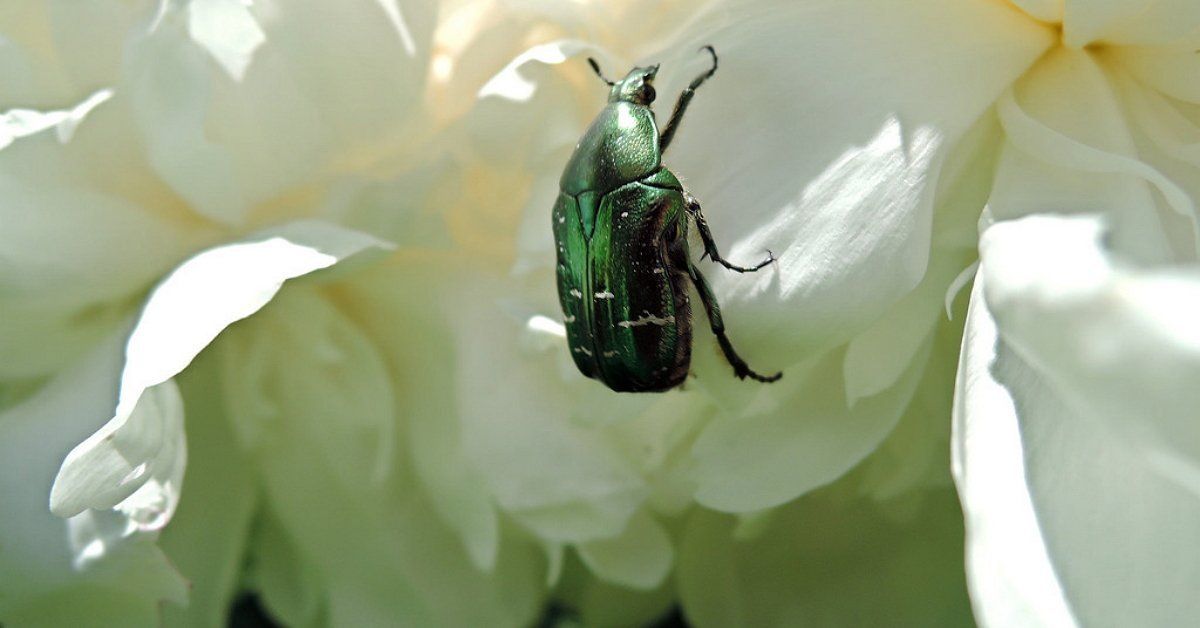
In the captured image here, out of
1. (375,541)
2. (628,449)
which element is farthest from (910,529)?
(375,541)

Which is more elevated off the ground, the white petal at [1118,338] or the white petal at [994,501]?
the white petal at [1118,338]

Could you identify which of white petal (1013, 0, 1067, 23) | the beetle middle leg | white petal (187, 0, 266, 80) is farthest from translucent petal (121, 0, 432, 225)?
white petal (1013, 0, 1067, 23)

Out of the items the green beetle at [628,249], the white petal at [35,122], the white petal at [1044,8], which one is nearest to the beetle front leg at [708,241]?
the green beetle at [628,249]

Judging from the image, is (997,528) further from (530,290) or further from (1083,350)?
(530,290)

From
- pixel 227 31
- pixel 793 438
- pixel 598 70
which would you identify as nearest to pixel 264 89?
pixel 227 31

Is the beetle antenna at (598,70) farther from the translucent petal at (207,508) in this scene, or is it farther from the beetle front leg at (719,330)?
the translucent petal at (207,508)

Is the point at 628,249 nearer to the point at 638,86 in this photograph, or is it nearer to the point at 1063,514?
the point at 638,86
